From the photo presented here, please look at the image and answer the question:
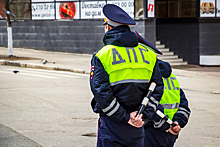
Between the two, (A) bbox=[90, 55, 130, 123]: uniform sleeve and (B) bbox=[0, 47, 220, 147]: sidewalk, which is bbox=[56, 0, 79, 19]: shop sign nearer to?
(B) bbox=[0, 47, 220, 147]: sidewalk

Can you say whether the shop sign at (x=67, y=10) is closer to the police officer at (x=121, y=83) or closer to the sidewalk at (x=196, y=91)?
the sidewalk at (x=196, y=91)

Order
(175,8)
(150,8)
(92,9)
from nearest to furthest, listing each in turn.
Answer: (150,8)
(92,9)
(175,8)

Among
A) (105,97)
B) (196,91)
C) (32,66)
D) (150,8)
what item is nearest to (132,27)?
(150,8)

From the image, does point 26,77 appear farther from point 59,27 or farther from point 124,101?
point 124,101

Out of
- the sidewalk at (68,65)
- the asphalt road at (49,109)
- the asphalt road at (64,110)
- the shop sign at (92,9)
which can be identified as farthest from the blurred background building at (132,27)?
the asphalt road at (49,109)

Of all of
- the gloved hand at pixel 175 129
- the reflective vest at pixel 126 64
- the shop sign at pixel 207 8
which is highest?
the shop sign at pixel 207 8

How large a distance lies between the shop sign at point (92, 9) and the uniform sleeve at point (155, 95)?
60.0ft

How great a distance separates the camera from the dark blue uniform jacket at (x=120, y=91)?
3.37m

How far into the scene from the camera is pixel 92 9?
865 inches

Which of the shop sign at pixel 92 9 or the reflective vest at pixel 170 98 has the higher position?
the shop sign at pixel 92 9

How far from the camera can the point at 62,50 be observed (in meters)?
23.3

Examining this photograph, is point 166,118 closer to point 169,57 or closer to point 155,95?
point 155,95

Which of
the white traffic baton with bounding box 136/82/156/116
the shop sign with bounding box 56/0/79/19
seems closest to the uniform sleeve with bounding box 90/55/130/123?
the white traffic baton with bounding box 136/82/156/116

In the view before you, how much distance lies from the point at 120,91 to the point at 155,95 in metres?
0.35
